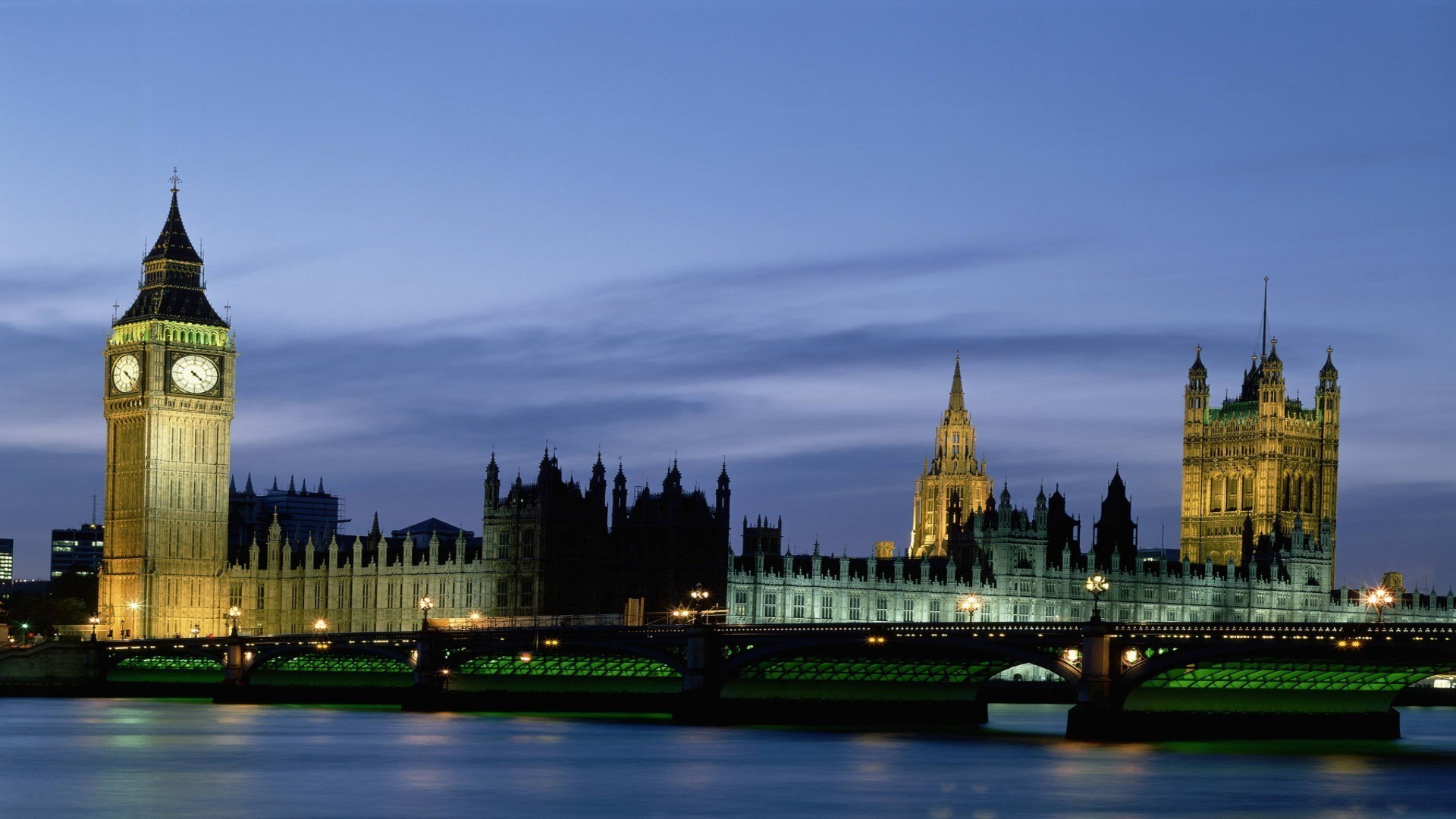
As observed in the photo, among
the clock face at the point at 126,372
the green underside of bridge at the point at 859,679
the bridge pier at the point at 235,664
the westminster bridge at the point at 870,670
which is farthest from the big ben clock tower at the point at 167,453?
the green underside of bridge at the point at 859,679

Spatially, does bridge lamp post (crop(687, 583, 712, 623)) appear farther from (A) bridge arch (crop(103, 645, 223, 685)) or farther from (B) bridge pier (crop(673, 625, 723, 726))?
(A) bridge arch (crop(103, 645, 223, 685))

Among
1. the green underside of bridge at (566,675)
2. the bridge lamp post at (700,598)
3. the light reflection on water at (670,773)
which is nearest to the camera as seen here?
the light reflection on water at (670,773)

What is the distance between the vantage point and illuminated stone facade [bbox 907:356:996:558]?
183m

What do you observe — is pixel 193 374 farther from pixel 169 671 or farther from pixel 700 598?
pixel 700 598

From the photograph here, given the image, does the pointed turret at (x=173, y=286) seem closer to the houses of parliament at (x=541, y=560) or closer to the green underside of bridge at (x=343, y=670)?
the houses of parliament at (x=541, y=560)

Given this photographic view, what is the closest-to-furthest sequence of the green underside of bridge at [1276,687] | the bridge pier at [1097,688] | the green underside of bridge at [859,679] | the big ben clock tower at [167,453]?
the bridge pier at [1097,688]
the green underside of bridge at [1276,687]
the green underside of bridge at [859,679]
the big ben clock tower at [167,453]

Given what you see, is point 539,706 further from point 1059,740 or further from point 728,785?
point 728,785

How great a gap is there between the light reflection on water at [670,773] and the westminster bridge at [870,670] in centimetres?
239

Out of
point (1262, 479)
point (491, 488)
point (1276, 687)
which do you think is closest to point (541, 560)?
point (491, 488)

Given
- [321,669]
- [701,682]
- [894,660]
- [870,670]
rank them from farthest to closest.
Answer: [321,669], [870,670], [701,682], [894,660]

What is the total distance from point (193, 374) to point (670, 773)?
86.3m

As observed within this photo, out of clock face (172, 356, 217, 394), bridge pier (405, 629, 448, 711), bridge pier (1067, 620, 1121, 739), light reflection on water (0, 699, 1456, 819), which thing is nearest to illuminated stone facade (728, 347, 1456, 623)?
bridge pier (405, 629, 448, 711)

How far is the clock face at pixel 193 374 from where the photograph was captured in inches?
5797

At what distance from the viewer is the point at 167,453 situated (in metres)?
147
